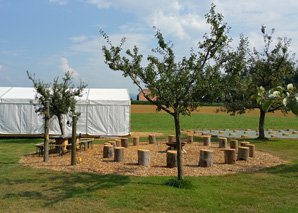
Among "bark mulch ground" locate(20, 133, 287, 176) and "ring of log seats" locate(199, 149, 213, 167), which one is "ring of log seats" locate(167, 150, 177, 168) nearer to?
"bark mulch ground" locate(20, 133, 287, 176)

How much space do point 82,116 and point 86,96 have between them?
1.56 meters

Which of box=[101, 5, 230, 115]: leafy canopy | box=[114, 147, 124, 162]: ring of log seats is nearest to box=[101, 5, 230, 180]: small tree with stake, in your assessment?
box=[101, 5, 230, 115]: leafy canopy

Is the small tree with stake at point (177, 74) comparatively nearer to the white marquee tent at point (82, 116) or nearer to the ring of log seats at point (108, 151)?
the ring of log seats at point (108, 151)

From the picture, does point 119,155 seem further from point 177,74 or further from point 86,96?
point 86,96

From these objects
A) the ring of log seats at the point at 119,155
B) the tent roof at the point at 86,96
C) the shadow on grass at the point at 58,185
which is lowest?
the shadow on grass at the point at 58,185

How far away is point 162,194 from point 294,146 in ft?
35.5

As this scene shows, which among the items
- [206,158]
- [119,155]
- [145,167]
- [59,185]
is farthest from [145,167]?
[59,185]

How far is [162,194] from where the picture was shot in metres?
6.23

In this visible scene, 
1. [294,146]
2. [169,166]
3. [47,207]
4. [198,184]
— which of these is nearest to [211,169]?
[169,166]

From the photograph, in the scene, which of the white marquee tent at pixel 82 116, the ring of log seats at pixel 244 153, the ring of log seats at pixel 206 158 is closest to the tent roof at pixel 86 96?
the white marquee tent at pixel 82 116

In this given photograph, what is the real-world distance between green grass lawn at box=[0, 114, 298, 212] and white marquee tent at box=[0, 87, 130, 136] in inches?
408

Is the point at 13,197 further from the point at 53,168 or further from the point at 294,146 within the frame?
the point at 294,146

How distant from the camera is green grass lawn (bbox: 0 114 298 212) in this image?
5516 millimetres

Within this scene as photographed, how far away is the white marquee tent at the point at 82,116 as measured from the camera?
18.4m
